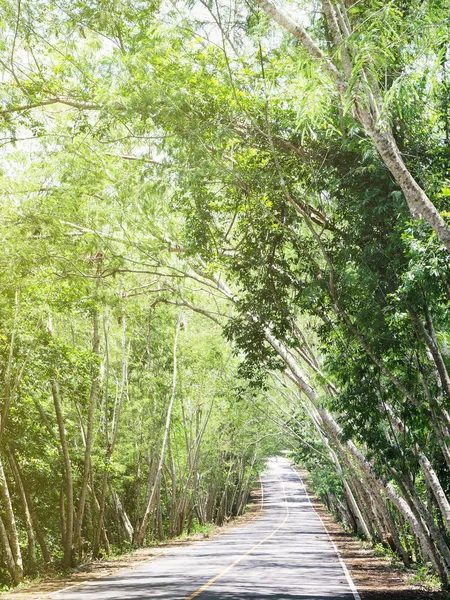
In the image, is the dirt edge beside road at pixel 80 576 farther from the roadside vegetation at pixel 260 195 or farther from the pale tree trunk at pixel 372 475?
the pale tree trunk at pixel 372 475

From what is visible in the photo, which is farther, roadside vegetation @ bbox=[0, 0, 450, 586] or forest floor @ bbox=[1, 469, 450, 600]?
forest floor @ bbox=[1, 469, 450, 600]

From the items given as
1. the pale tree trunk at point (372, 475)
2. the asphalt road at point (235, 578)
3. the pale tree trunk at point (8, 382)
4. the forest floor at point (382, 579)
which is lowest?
the forest floor at point (382, 579)

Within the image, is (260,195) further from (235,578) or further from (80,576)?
(80,576)

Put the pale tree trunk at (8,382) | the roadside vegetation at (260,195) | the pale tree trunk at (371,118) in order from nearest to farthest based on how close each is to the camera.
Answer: the pale tree trunk at (371,118), the roadside vegetation at (260,195), the pale tree trunk at (8,382)

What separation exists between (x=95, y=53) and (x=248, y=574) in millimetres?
12225

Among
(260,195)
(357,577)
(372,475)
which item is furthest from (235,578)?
(260,195)

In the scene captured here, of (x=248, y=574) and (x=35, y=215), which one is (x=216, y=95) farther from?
(x=248, y=574)

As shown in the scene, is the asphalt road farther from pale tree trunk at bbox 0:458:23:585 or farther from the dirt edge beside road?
pale tree trunk at bbox 0:458:23:585

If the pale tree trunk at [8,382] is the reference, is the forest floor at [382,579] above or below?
below

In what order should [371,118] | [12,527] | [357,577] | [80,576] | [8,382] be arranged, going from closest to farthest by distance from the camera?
[371,118]
[8,382]
[357,577]
[80,576]
[12,527]

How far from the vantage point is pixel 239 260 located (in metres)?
12.7

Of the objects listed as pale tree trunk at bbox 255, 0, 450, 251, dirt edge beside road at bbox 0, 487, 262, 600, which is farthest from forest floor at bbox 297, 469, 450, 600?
pale tree trunk at bbox 255, 0, 450, 251

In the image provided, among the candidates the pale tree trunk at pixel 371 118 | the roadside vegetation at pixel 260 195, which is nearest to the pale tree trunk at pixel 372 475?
the roadside vegetation at pixel 260 195

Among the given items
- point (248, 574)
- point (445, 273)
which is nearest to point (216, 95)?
point (445, 273)
